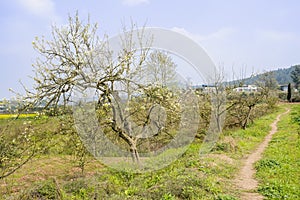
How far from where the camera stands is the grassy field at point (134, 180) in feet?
22.7

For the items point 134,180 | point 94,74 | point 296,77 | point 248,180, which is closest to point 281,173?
point 248,180

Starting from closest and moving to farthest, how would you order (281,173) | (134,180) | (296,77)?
(281,173) < (134,180) < (296,77)

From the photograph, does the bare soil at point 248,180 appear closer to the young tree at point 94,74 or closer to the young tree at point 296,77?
the young tree at point 94,74

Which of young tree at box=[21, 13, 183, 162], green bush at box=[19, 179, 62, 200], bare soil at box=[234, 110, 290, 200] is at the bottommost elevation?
bare soil at box=[234, 110, 290, 200]

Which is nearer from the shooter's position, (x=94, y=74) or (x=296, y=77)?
(x=94, y=74)

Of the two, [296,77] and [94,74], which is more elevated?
[296,77]

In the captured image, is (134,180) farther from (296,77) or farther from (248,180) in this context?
(296,77)

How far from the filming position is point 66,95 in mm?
8336

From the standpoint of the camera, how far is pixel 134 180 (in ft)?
29.5

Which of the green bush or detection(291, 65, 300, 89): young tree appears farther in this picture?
detection(291, 65, 300, 89): young tree

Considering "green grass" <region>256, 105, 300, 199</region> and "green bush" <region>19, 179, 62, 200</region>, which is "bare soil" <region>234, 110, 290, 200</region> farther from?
"green bush" <region>19, 179, 62, 200</region>

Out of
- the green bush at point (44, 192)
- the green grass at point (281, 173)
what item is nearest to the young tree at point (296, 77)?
the green grass at point (281, 173)

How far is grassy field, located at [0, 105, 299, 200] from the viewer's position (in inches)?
272

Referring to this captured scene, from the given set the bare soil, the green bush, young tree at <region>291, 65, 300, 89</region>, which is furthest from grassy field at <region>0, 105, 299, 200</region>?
young tree at <region>291, 65, 300, 89</region>
